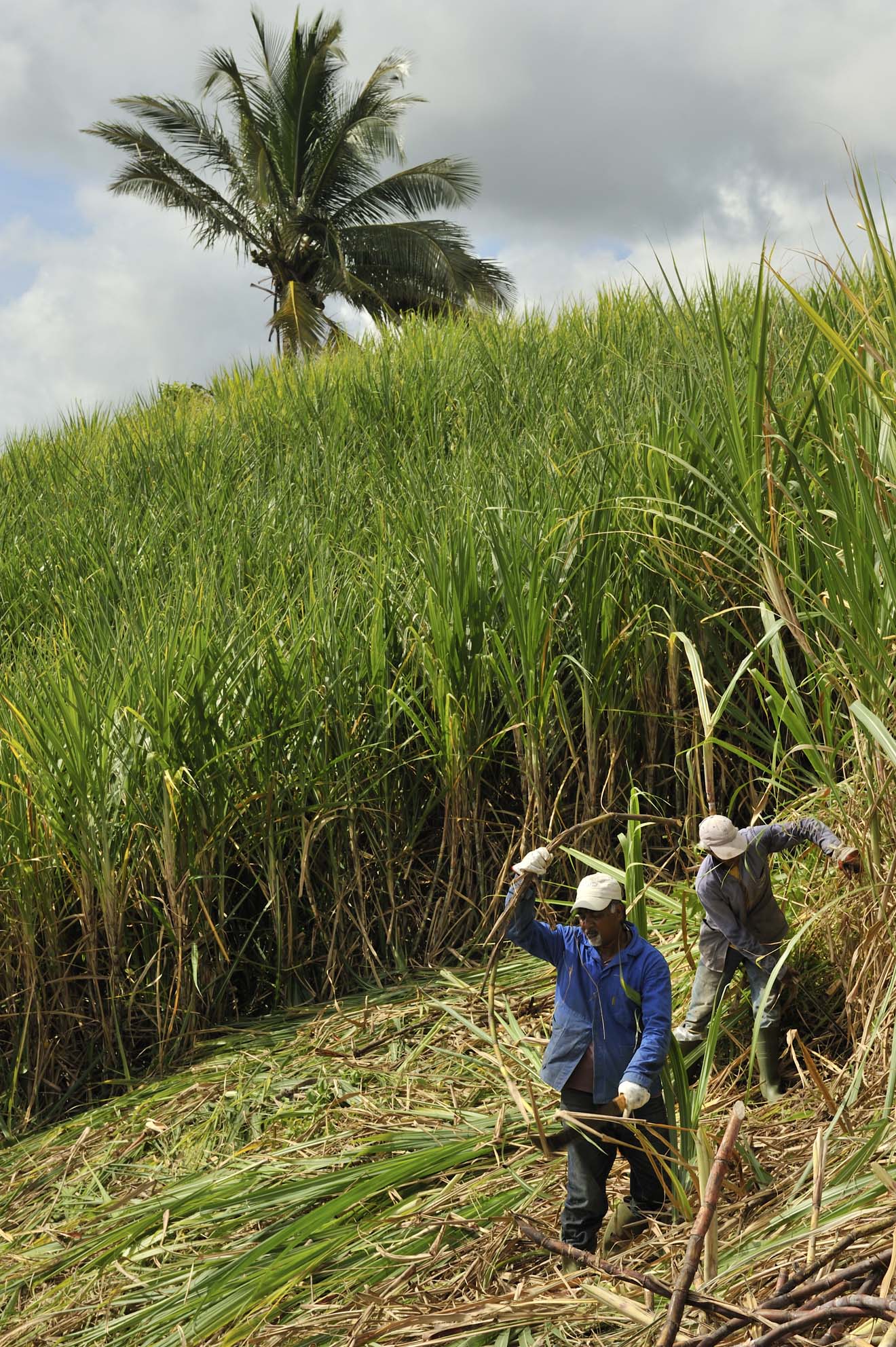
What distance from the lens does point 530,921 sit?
2494 millimetres

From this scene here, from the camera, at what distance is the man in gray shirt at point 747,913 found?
269 cm

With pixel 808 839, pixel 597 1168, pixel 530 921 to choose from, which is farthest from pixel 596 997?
pixel 808 839

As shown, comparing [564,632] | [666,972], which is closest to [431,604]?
[564,632]

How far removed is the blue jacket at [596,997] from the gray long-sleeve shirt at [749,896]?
31 cm

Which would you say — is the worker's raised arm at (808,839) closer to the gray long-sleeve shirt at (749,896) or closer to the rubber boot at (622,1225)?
the gray long-sleeve shirt at (749,896)

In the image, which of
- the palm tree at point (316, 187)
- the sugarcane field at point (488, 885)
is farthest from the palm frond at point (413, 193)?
the sugarcane field at point (488, 885)

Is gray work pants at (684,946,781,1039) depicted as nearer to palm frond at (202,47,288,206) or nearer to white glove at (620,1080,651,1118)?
white glove at (620,1080,651,1118)

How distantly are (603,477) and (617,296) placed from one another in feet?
17.6

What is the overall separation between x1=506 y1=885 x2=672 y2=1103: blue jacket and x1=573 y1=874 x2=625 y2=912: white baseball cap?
13 centimetres

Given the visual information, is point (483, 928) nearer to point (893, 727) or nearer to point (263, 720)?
point (263, 720)

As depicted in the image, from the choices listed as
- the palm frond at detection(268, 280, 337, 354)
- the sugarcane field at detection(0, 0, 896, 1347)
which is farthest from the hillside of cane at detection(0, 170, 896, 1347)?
the palm frond at detection(268, 280, 337, 354)

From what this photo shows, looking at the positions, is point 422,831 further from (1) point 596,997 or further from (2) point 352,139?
(2) point 352,139

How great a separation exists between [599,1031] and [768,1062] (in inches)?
20.4

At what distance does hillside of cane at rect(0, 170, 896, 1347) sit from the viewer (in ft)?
7.48
